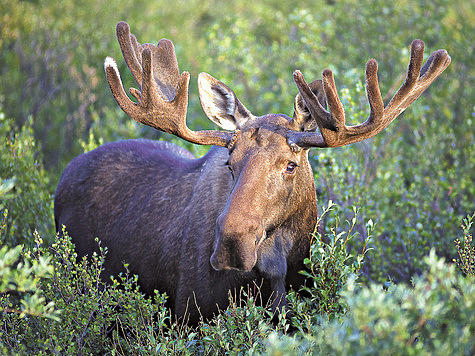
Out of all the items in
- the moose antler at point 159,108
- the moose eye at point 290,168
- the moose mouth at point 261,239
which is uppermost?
the moose antler at point 159,108

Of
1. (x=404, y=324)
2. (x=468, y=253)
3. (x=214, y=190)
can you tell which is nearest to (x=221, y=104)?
(x=214, y=190)

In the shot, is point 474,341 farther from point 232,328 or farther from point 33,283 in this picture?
→ point 33,283

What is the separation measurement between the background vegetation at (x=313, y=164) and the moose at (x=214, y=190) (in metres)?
0.27

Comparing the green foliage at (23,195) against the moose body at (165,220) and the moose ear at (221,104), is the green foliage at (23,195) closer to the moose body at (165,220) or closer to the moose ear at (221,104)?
the moose body at (165,220)

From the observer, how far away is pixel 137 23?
13.4m

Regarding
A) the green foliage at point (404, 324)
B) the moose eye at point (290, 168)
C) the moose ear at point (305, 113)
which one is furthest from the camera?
the moose ear at point (305, 113)

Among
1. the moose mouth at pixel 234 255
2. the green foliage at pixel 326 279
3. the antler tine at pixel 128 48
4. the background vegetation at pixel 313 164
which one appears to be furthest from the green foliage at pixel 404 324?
the antler tine at pixel 128 48

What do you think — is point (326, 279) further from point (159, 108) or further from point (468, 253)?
point (159, 108)

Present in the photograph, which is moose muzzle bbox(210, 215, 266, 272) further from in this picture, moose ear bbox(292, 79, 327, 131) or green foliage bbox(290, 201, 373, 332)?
moose ear bbox(292, 79, 327, 131)

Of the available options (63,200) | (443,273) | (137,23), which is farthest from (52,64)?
(443,273)

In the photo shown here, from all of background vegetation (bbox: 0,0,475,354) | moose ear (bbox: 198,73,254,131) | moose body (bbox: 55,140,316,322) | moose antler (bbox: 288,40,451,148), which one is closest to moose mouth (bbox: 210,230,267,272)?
moose body (bbox: 55,140,316,322)

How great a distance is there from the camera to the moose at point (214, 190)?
12.1 feet

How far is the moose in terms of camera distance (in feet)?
12.1

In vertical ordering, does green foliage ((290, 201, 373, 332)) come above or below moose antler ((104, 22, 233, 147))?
below
